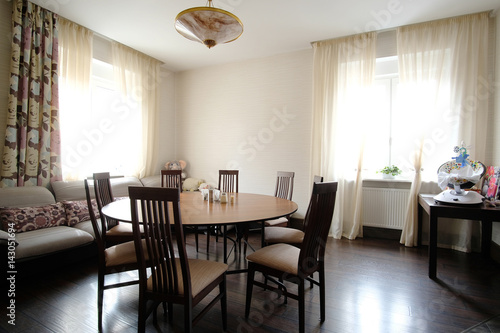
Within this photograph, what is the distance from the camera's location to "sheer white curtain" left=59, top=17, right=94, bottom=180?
320 centimetres

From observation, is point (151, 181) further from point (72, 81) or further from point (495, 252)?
point (495, 252)

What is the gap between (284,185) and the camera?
3.15 m

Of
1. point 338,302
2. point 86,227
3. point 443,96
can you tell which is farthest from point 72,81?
point 443,96

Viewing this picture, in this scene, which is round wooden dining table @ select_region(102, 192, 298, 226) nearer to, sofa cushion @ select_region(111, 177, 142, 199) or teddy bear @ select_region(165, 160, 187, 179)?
sofa cushion @ select_region(111, 177, 142, 199)

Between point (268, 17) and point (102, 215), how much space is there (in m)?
2.83

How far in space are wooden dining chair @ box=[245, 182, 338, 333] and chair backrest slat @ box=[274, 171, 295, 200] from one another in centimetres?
126

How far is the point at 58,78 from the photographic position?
3.11 metres

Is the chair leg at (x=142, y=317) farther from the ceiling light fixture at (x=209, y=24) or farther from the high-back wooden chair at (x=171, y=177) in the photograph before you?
the ceiling light fixture at (x=209, y=24)

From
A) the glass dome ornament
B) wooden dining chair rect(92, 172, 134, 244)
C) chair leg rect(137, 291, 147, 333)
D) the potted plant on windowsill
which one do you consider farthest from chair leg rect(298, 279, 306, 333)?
the potted plant on windowsill

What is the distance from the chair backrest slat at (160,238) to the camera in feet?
4.30

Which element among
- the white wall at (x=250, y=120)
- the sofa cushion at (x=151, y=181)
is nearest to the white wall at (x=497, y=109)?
A: the white wall at (x=250, y=120)

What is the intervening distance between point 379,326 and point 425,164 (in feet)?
7.83

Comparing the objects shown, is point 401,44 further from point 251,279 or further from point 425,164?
point 251,279

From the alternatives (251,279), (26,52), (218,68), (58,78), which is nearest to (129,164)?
(58,78)
